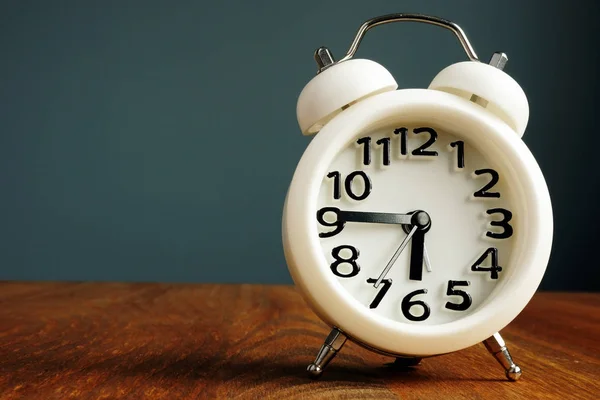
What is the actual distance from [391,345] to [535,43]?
255cm

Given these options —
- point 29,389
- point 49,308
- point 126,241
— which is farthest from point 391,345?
point 126,241

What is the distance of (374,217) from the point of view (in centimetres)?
79

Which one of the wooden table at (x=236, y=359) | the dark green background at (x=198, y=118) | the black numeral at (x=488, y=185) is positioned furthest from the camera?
the dark green background at (x=198, y=118)

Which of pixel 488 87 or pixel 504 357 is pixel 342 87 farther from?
pixel 504 357

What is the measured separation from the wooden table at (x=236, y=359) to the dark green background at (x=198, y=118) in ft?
4.64

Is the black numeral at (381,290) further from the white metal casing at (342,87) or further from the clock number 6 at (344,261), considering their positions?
the white metal casing at (342,87)

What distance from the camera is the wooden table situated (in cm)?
71

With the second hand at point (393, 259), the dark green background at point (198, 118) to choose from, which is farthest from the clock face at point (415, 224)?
the dark green background at point (198, 118)

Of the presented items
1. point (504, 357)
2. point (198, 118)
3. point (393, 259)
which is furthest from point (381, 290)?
point (198, 118)

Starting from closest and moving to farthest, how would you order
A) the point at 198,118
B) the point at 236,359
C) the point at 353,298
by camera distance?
the point at 353,298
the point at 236,359
the point at 198,118

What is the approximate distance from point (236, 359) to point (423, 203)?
286mm

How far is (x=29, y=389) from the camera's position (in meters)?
0.69

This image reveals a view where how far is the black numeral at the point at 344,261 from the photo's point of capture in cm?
78

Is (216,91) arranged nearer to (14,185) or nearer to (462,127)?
(14,185)
